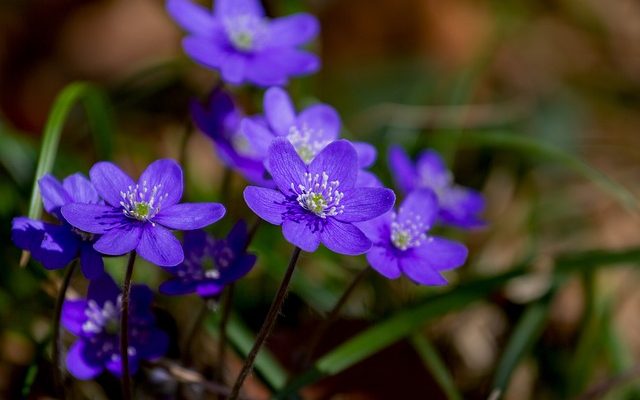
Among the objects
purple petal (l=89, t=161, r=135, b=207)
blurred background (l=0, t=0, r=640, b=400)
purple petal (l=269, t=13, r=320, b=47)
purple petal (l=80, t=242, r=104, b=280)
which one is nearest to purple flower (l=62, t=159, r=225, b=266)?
purple petal (l=89, t=161, r=135, b=207)

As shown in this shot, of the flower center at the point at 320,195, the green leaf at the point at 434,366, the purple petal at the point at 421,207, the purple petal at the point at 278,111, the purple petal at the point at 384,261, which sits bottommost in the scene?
the green leaf at the point at 434,366

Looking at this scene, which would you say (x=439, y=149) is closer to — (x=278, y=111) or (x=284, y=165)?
(x=278, y=111)

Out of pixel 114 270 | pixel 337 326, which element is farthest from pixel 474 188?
pixel 114 270

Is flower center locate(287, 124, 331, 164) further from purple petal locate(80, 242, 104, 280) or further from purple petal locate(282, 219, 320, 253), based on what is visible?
purple petal locate(80, 242, 104, 280)

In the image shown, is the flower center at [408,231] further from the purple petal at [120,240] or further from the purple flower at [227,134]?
the purple petal at [120,240]

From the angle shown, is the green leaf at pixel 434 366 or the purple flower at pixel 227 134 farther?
the green leaf at pixel 434 366

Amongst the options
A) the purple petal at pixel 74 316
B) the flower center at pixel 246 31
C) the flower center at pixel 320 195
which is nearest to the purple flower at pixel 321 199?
the flower center at pixel 320 195

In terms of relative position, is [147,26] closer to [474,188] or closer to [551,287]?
[474,188]
